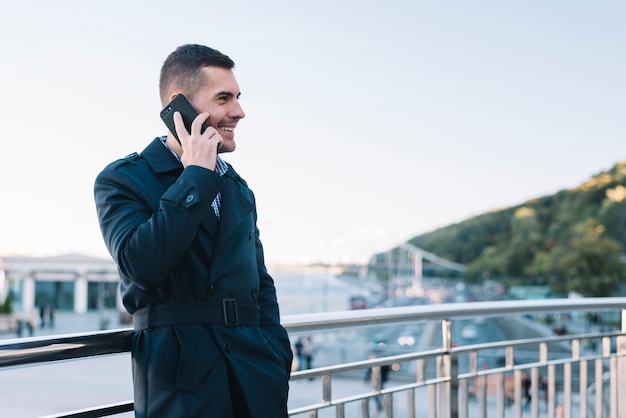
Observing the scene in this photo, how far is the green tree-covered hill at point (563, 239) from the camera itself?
171 feet

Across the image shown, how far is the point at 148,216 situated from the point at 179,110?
20 centimetres

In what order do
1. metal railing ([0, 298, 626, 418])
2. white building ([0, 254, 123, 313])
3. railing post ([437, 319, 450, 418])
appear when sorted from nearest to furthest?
metal railing ([0, 298, 626, 418]), railing post ([437, 319, 450, 418]), white building ([0, 254, 123, 313])

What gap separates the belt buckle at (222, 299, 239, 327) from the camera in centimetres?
126

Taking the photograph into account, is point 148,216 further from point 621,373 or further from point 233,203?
point 621,373

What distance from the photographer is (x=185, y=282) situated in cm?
125

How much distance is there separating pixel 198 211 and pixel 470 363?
161 cm

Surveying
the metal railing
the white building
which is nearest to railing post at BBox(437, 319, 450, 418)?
the metal railing

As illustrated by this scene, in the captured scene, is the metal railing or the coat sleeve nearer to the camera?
the coat sleeve

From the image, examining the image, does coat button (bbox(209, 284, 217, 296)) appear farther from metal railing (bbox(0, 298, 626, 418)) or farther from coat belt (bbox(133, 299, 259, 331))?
metal railing (bbox(0, 298, 626, 418))

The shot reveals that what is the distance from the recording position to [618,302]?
10.6 feet

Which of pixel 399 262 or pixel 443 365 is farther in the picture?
pixel 399 262

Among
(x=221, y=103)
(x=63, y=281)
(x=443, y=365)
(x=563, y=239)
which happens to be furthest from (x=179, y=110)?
(x=563, y=239)

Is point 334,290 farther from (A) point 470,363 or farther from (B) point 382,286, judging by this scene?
(A) point 470,363

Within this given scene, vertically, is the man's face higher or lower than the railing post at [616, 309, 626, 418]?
higher
